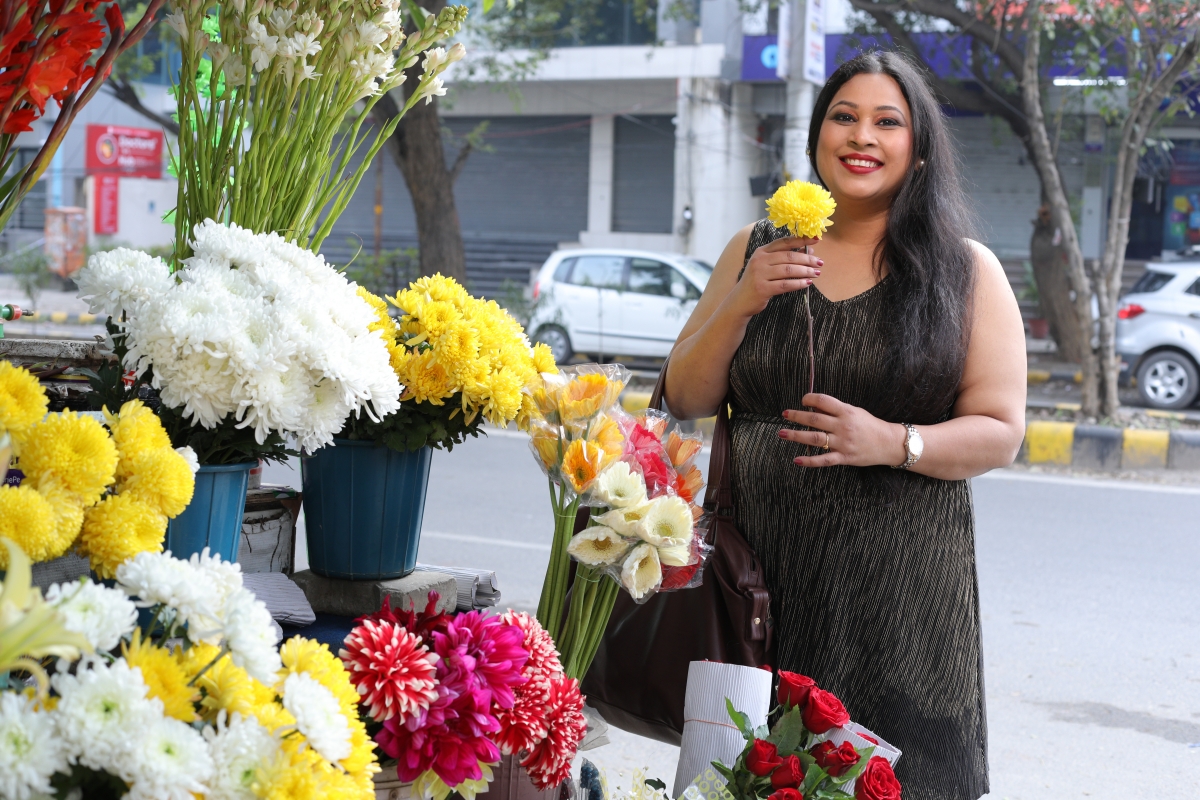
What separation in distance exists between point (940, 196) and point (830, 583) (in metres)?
0.59

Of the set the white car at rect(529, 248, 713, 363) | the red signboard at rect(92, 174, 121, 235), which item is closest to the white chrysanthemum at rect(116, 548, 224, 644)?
the white car at rect(529, 248, 713, 363)

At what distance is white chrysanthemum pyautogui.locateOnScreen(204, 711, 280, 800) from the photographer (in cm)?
80

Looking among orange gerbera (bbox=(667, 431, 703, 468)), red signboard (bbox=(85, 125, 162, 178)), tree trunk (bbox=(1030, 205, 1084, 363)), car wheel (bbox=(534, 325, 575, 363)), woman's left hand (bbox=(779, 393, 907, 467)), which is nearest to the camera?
orange gerbera (bbox=(667, 431, 703, 468))

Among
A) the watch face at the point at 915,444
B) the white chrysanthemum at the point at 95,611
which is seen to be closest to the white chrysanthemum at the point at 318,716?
the white chrysanthemum at the point at 95,611

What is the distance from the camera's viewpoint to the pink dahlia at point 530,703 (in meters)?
1.08

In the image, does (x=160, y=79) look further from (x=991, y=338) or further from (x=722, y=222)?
(x=991, y=338)

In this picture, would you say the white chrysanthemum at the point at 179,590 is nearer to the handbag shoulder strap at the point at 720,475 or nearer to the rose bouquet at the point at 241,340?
the rose bouquet at the point at 241,340

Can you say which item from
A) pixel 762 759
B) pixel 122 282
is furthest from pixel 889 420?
pixel 122 282

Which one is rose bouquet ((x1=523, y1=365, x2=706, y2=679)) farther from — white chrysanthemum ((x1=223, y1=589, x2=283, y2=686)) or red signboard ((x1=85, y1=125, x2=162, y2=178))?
red signboard ((x1=85, y1=125, x2=162, y2=178))

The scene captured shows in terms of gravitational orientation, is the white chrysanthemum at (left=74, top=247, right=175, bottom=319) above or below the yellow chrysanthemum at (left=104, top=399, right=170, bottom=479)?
above

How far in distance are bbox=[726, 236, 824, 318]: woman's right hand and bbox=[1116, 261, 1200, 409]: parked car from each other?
8628 millimetres

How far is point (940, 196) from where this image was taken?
1.73m

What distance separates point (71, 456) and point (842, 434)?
0.99m

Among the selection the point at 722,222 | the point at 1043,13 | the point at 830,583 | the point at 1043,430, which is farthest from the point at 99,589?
the point at 722,222
